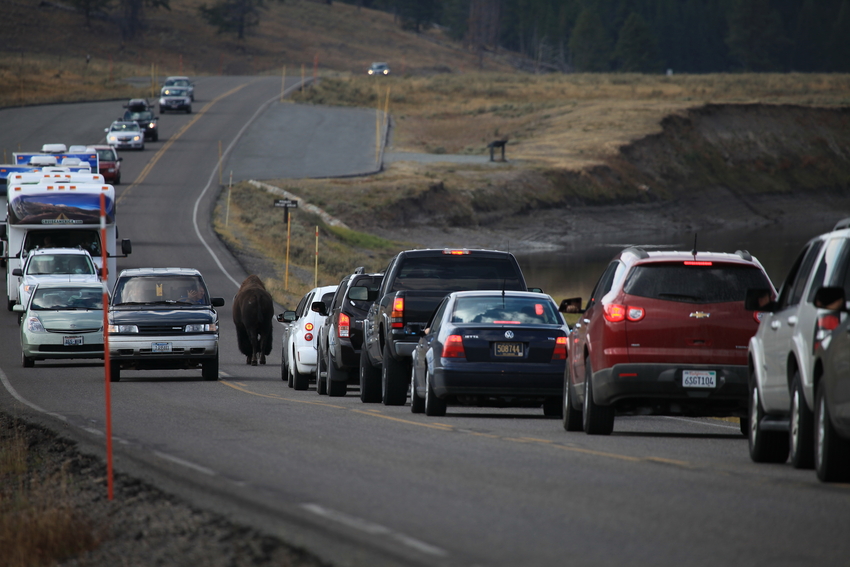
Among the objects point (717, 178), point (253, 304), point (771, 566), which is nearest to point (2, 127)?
point (717, 178)

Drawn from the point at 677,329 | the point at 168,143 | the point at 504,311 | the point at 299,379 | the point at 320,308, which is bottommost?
the point at 299,379

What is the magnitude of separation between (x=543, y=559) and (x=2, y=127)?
84.3m

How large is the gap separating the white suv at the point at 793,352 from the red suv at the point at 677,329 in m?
1.44

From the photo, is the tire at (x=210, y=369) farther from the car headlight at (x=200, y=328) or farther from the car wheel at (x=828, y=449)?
the car wheel at (x=828, y=449)

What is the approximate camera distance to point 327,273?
51000 millimetres

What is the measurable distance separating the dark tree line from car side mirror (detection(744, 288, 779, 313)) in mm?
159399

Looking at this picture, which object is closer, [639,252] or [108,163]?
[639,252]

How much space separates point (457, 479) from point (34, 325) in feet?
53.6

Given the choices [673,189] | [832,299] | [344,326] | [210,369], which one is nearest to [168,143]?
[673,189]

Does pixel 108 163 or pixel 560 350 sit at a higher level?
pixel 108 163

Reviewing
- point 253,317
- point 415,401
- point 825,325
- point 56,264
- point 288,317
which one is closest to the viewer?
point 825,325

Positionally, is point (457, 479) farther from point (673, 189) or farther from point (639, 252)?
point (673, 189)

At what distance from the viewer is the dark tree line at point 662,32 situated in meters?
172

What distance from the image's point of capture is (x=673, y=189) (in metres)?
85.2
